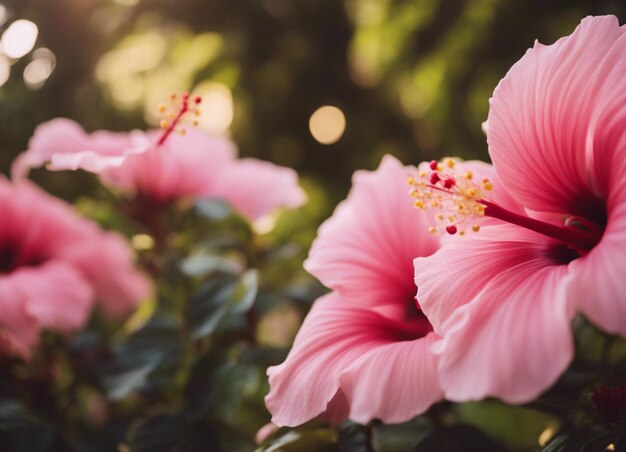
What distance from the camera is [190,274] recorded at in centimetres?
80

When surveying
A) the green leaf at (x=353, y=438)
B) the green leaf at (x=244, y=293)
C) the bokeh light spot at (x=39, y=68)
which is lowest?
the green leaf at (x=353, y=438)

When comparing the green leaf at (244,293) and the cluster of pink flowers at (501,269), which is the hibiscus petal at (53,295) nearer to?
the green leaf at (244,293)

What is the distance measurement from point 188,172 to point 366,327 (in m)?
0.40

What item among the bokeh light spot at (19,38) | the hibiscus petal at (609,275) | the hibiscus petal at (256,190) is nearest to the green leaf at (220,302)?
the hibiscus petal at (256,190)

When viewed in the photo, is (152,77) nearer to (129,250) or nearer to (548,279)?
(129,250)

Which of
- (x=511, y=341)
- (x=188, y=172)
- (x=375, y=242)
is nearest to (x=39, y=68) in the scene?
(x=188, y=172)

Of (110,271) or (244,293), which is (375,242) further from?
(110,271)

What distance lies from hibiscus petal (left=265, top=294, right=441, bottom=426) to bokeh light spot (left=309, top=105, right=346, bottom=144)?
44.4 inches

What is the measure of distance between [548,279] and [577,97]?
5.5 inches

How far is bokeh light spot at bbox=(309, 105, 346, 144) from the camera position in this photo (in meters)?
1.70

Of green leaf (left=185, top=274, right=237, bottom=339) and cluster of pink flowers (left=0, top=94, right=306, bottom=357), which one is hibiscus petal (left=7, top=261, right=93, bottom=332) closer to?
cluster of pink flowers (left=0, top=94, right=306, bottom=357)

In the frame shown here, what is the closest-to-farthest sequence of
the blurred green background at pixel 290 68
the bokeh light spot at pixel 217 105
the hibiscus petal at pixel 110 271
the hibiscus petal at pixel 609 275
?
the hibiscus petal at pixel 609 275 < the hibiscus petal at pixel 110 271 < the blurred green background at pixel 290 68 < the bokeh light spot at pixel 217 105

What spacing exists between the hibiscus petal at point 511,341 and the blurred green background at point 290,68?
796 mm

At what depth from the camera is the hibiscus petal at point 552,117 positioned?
0.49 metres
